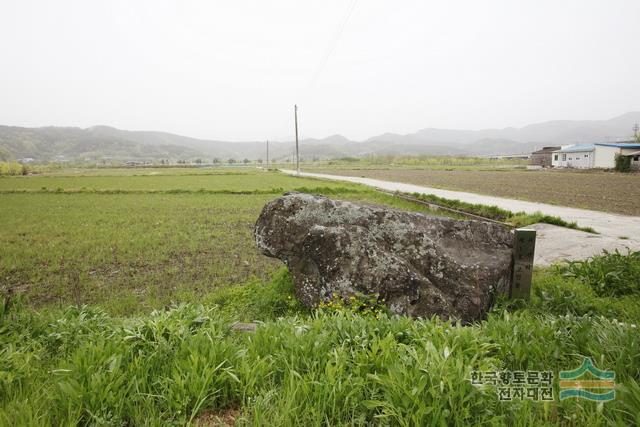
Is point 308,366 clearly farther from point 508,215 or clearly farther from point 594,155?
point 594,155

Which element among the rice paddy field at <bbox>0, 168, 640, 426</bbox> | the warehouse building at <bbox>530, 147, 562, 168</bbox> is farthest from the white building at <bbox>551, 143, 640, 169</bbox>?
the rice paddy field at <bbox>0, 168, 640, 426</bbox>

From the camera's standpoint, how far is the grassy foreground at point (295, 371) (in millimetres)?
2092

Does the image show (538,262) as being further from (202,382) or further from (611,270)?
(202,382)

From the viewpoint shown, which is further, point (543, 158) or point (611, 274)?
point (543, 158)

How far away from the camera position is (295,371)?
8.48ft

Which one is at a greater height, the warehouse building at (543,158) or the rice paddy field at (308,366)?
the warehouse building at (543,158)

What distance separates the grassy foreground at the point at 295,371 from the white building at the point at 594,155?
7555 cm

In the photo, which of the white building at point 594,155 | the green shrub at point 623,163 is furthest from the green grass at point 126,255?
the white building at point 594,155

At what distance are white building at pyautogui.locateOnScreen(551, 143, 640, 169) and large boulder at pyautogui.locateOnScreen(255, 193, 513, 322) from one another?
72.7 metres

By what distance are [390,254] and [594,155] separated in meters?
83.0

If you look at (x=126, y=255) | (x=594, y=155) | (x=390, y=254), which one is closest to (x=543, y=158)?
(x=594, y=155)

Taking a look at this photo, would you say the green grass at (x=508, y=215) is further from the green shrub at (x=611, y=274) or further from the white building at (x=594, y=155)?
the white building at (x=594, y=155)

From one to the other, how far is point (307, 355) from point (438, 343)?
3.79ft

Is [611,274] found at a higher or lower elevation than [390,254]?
lower
